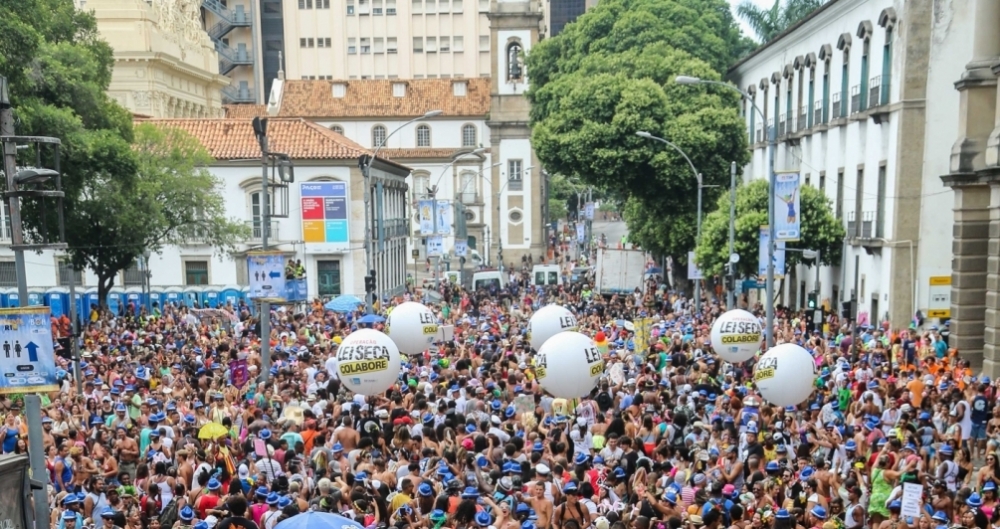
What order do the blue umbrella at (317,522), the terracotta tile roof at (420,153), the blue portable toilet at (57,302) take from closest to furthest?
1. the blue umbrella at (317,522)
2. the blue portable toilet at (57,302)
3. the terracotta tile roof at (420,153)

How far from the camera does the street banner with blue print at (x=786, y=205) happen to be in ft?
71.2

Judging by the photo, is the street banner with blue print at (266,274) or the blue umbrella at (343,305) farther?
the blue umbrella at (343,305)

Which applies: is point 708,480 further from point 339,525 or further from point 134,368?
point 134,368

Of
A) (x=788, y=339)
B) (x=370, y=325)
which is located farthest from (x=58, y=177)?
(x=788, y=339)

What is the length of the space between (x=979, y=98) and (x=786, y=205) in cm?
476

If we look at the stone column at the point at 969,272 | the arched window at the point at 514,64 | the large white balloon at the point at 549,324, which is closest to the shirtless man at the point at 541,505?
the large white balloon at the point at 549,324

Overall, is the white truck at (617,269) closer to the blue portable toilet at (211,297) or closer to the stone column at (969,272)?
the blue portable toilet at (211,297)

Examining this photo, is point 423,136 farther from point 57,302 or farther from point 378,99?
point 57,302

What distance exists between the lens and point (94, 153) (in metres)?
26.9

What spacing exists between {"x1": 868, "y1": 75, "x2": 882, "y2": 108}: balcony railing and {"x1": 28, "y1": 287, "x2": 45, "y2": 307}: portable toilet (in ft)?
92.1

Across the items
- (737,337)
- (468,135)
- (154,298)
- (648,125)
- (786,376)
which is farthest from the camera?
(468,135)

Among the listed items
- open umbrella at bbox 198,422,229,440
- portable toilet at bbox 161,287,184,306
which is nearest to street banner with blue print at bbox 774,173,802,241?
open umbrella at bbox 198,422,229,440

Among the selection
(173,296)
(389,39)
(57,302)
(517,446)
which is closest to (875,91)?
(517,446)

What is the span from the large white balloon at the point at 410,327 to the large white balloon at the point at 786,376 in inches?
262
